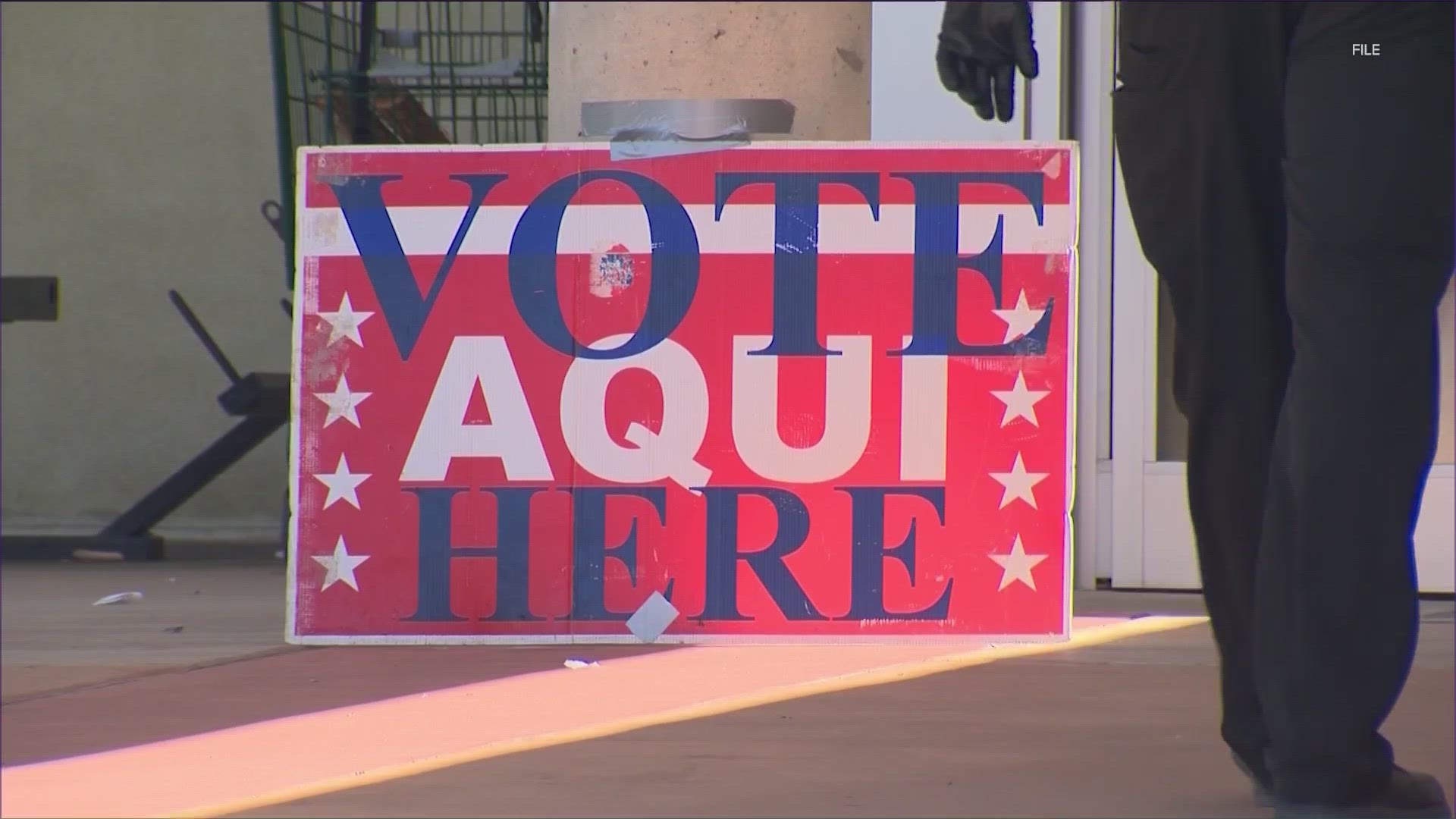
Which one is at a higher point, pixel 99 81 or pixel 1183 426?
pixel 99 81

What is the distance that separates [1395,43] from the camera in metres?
1.17

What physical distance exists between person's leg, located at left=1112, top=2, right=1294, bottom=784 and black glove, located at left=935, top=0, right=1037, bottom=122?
0.29 feet

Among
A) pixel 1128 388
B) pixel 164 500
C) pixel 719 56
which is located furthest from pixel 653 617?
pixel 164 500

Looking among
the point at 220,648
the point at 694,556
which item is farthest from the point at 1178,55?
the point at 220,648

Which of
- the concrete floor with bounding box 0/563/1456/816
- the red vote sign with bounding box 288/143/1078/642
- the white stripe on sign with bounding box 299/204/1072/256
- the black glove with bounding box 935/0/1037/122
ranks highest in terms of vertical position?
the black glove with bounding box 935/0/1037/122

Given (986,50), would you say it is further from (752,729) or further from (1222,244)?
(752,729)

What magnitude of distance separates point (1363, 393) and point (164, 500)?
3636 millimetres

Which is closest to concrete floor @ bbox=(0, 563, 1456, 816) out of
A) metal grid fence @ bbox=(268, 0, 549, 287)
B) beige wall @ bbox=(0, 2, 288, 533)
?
metal grid fence @ bbox=(268, 0, 549, 287)

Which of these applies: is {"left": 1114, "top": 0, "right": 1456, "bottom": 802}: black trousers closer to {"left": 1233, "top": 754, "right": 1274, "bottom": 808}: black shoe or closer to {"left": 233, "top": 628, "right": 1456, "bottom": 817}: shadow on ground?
{"left": 1233, "top": 754, "right": 1274, "bottom": 808}: black shoe

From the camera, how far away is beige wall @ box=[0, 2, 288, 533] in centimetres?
516

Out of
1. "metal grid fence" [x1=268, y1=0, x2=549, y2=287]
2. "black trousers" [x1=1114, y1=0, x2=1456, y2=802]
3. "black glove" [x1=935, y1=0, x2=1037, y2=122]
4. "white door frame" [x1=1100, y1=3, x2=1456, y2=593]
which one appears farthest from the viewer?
"metal grid fence" [x1=268, y1=0, x2=549, y2=287]

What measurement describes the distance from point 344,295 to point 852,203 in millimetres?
728

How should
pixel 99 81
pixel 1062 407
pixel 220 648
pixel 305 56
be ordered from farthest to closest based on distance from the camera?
pixel 99 81 < pixel 305 56 < pixel 220 648 < pixel 1062 407

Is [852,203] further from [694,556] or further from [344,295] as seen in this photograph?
[344,295]
